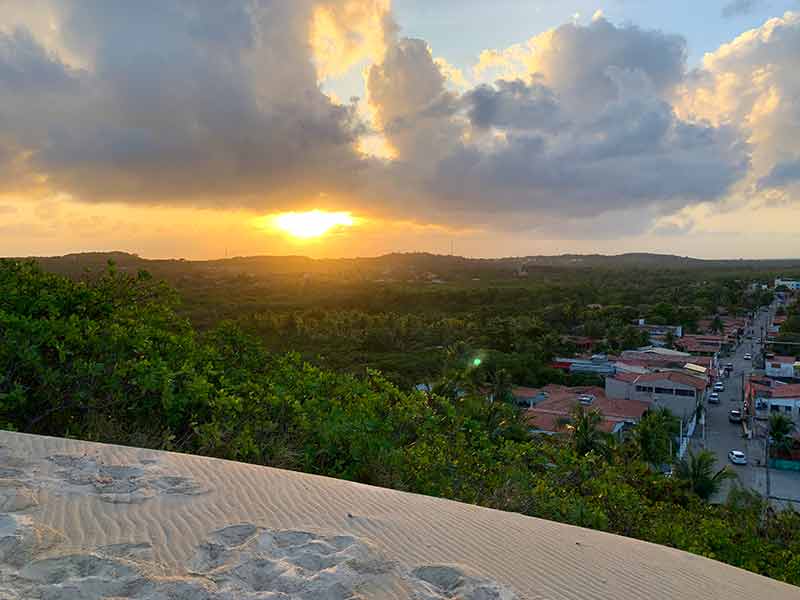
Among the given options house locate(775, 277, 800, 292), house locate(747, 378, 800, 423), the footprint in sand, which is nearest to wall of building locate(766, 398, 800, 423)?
house locate(747, 378, 800, 423)

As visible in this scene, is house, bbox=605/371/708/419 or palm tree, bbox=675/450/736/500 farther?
house, bbox=605/371/708/419

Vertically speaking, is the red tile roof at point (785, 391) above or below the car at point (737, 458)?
above

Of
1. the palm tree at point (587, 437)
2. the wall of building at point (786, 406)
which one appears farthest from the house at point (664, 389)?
the palm tree at point (587, 437)

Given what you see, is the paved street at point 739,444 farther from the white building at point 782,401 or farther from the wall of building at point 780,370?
the wall of building at point 780,370

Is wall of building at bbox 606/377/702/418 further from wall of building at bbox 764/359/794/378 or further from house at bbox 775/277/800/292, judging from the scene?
house at bbox 775/277/800/292

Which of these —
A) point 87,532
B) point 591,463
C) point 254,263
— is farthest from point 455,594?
point 254,263

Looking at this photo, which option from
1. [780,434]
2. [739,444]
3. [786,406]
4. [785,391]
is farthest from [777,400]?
[780,434]
